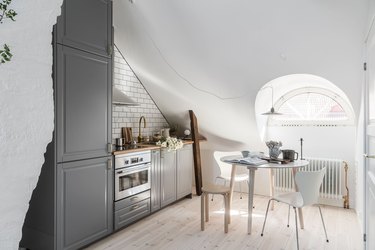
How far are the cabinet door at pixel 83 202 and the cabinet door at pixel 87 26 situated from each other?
3.69 feet

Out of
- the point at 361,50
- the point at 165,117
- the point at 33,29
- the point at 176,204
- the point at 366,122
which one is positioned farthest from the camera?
the point at 165,117

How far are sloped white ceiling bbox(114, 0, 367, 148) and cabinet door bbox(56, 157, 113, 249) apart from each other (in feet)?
5.61

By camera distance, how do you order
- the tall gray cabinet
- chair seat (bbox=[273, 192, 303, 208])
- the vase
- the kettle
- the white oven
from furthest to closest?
the kettle, the vase, the white oven, chair seat (bbox=[273, 192, 303, 208]), the tall gray cabinet

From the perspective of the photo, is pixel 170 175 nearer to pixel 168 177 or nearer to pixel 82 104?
pixel 168 177

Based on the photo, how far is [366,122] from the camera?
2332 millimetres

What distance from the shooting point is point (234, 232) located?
3.08 metres

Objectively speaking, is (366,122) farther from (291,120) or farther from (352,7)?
(291,120)

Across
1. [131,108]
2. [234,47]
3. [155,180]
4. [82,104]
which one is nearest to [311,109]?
[234,47]

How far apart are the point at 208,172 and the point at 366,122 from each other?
311 cm

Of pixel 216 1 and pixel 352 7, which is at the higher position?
pixel 216 1

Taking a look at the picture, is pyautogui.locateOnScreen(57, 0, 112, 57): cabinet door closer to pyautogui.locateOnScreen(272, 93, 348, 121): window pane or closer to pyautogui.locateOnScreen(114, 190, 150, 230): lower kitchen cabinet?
pyautogui.locateOnScreen(114, 190, 150, 230): lower kitchen cabinet

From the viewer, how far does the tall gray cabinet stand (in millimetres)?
2328

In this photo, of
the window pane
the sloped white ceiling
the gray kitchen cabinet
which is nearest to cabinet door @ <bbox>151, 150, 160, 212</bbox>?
the gray kitchen cabinet

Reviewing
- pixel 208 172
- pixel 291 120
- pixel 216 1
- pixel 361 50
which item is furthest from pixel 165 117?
pixel 361 50
